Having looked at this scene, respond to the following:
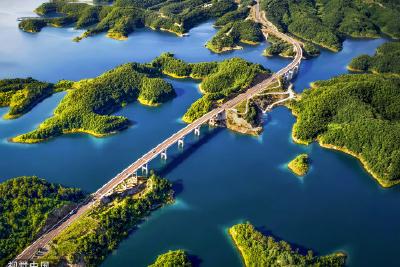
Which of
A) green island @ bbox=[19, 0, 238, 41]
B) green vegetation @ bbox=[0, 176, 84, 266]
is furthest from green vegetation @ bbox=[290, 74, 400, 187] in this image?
green island @ bbox=[19, 0, 238, 41]

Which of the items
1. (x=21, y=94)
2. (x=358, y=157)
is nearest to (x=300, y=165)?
(x=358, y=157)

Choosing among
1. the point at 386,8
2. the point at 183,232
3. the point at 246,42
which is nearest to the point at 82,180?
the point at 183,232

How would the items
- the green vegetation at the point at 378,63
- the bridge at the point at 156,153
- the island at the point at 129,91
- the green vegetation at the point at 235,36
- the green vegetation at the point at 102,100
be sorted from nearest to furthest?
the bridge at the point at 156,153, the green vegetation at the point at 102,100, the island at the point at 129,91, the green vegetation at the point at 378,63, the green vegetation at the point at 235,36

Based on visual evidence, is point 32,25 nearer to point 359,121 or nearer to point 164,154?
point 164,154

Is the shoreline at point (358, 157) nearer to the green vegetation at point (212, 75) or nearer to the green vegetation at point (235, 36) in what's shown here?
the green vegetation at point (212, 75)

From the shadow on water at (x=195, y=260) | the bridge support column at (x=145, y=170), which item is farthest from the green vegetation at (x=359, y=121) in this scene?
the shadow on water at (x=195, y=260)
